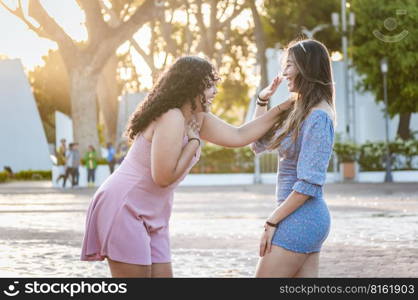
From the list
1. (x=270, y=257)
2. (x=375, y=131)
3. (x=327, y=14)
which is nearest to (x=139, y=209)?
(x=270, y=257)

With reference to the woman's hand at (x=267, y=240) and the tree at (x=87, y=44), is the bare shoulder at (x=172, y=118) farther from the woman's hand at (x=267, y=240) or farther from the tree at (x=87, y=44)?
the tree at (x=87, y=44)

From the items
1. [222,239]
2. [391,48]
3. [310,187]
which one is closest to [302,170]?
[310,187]

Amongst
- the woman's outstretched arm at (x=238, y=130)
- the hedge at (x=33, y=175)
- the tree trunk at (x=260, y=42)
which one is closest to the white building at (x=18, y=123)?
the hedge at (x=33, y=175)

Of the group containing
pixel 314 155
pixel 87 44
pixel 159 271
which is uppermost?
pixel 87 44

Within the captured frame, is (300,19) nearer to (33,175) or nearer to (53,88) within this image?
(33,175)

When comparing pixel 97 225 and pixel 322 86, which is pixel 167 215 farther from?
pixel 322 86

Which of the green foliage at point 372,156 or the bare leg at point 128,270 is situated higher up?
the bare leg at point 128,270

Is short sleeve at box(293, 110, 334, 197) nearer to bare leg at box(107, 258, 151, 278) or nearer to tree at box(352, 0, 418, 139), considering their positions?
bare leg at box(107, 258, 151, 278)

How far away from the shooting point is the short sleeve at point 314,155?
14.5ft

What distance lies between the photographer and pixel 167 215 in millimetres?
4695

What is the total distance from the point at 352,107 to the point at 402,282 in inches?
1453

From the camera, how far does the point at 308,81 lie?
180 inches

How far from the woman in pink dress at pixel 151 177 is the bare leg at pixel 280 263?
0.52 meters

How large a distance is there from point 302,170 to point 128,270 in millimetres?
906
